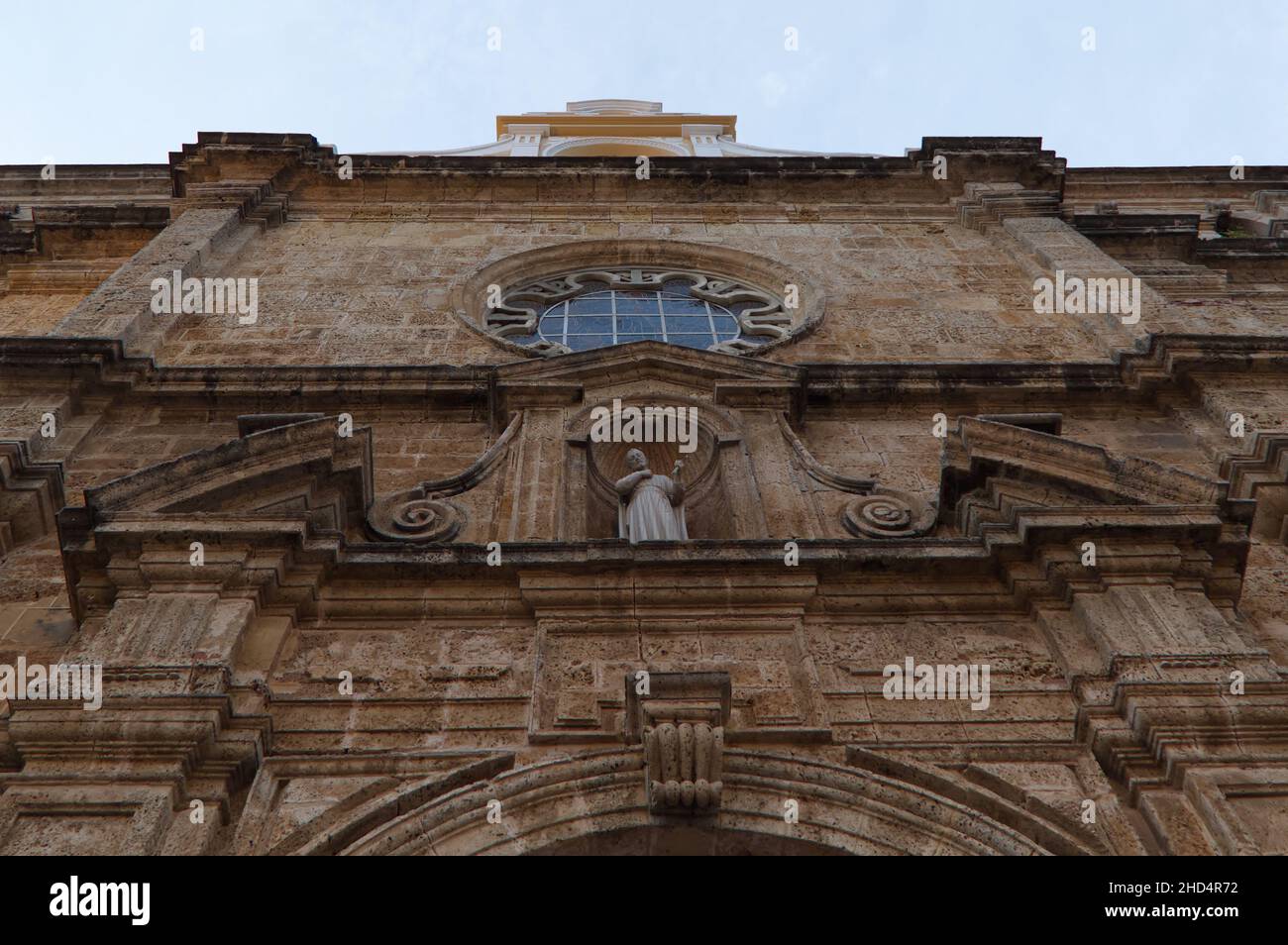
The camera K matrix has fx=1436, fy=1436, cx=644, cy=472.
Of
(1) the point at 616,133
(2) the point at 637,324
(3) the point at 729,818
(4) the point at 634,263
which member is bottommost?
(3) the point at 729,818

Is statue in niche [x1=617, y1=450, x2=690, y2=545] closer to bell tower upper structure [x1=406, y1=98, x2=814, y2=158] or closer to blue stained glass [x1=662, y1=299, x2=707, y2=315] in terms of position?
blue stained glass [x1=662, y1=299, x2=707, y2=315]

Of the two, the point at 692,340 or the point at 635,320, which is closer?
the point at 692,340

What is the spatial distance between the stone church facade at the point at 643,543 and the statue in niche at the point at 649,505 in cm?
13

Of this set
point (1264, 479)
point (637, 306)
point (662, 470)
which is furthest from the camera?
point (637, 306)

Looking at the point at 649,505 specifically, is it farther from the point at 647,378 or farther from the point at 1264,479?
the point at 1264,479

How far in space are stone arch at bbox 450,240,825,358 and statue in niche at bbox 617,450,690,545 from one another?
169 inches

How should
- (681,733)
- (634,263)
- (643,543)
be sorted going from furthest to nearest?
(634,263), (643,543), (681,733)

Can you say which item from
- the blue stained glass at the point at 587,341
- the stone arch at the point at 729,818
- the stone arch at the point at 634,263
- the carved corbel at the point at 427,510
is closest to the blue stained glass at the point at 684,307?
the stone arch at the point at 634,263

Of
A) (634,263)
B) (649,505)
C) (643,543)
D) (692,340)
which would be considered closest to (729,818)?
(643,543)

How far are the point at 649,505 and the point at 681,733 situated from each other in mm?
2610

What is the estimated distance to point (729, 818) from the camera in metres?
6.56

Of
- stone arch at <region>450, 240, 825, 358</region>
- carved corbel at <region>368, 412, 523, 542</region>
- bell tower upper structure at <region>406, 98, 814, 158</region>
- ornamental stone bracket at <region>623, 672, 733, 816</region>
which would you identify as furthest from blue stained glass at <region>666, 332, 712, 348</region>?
bell tower upper structure at <region>406, 98, 814, 158</region>
